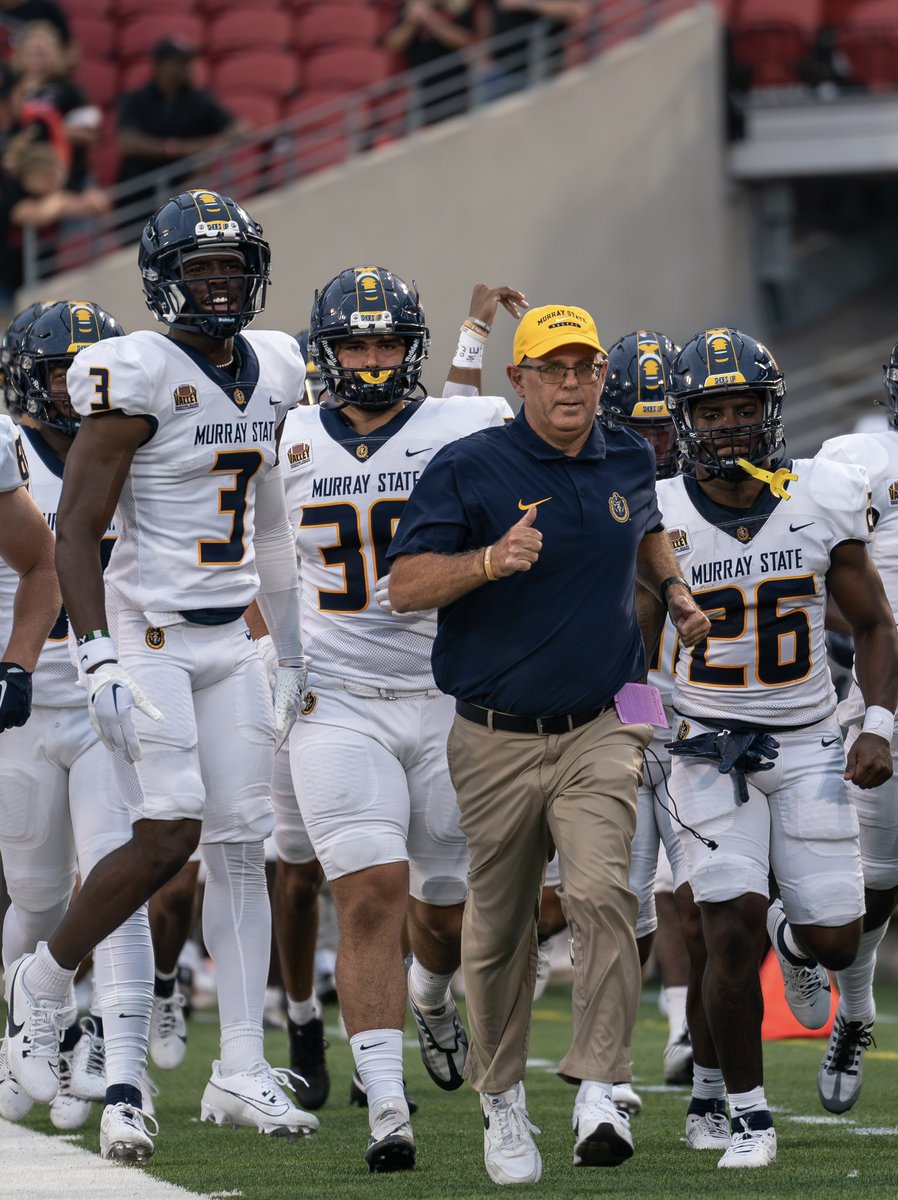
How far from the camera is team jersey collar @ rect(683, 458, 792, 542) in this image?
16.4 ft

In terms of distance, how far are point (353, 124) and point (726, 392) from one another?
7.34 metres

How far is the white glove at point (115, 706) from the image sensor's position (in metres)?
4.32

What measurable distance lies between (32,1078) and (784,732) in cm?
191

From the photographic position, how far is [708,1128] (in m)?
4.95

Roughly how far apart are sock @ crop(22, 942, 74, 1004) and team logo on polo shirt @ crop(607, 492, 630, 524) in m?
1.61

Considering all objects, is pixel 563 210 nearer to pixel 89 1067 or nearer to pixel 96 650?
pixel 89 1067

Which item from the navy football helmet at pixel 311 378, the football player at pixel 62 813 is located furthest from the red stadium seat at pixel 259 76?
the football player at pixel 62 813

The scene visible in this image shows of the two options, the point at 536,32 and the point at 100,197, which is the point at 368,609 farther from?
the point at 536,32

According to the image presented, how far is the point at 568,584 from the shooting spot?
4422mm

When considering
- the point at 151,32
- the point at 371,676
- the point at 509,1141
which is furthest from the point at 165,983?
the point at 151,32

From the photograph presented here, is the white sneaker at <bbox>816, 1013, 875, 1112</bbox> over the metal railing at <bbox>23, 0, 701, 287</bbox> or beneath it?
beneath

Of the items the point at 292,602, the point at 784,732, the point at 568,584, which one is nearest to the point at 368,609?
the point at 292,602

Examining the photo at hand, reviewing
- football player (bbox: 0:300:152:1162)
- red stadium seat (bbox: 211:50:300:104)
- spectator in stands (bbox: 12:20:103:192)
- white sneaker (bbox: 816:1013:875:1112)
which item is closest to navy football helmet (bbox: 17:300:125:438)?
football player (bbox: 0:300:152:1162)

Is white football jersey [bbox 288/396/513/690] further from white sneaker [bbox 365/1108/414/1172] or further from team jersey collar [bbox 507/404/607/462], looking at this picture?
white sneaker [bbox 365/1108/414/1172]
